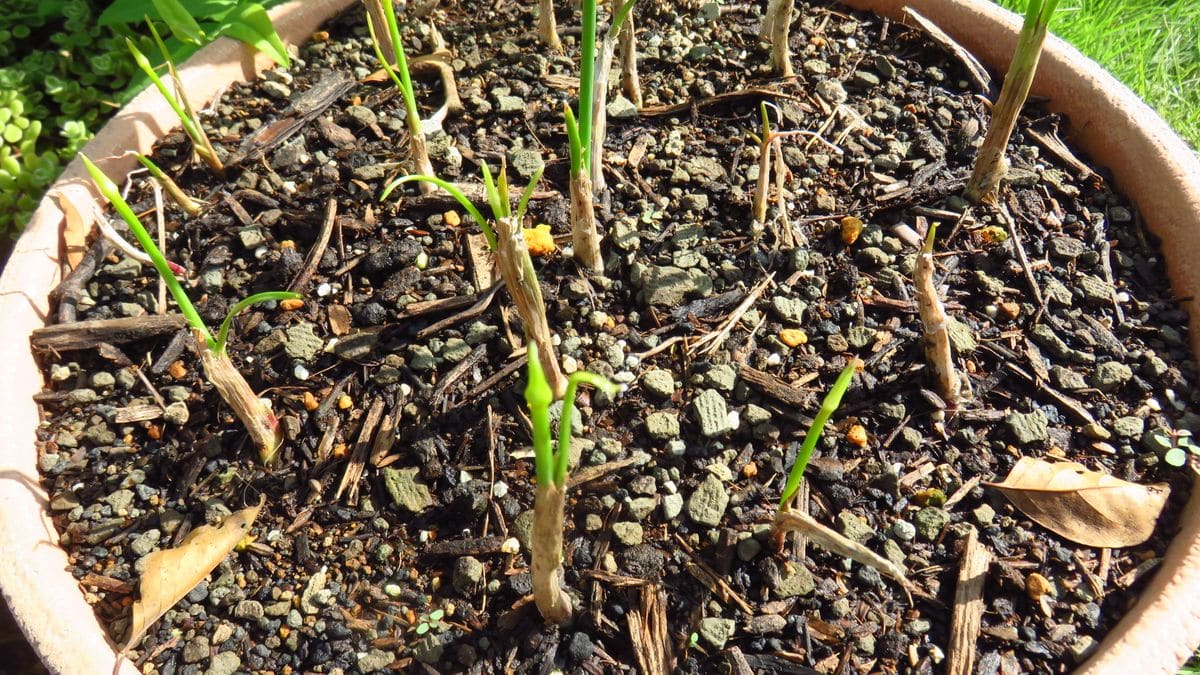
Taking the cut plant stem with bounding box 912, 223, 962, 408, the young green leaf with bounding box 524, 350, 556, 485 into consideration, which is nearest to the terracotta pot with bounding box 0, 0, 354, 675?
the young green leaf with bounding box 524, 350, 556, 485

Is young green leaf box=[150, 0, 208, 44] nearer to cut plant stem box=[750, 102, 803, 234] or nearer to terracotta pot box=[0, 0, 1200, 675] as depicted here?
terracotta pot box=[0, 0, 1200, 675]

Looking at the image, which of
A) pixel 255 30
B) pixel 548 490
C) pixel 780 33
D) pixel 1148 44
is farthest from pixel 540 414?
pixel 1148 44

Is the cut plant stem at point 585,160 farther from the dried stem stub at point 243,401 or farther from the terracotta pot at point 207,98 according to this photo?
the terracotta pot at point 207,98

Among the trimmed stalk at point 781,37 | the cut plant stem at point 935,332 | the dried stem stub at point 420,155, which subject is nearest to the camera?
the cut plant stem at point 935,332

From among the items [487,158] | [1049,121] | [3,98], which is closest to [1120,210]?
[1049,121]

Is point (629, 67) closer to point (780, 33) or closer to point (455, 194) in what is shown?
point (780, 33)

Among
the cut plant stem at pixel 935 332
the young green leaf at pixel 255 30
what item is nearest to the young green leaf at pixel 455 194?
the cut plant stem at pixel 935 332
